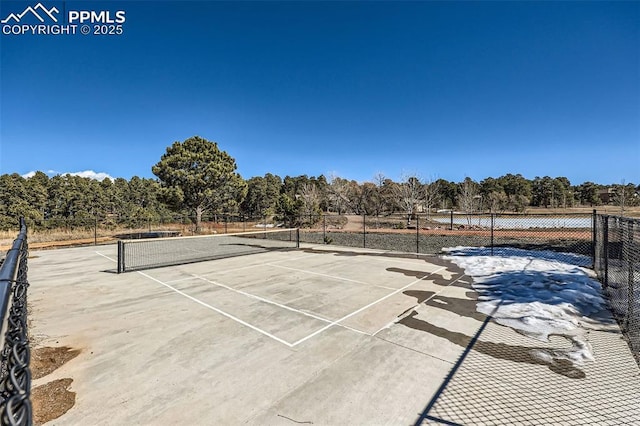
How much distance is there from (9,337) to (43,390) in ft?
10.2

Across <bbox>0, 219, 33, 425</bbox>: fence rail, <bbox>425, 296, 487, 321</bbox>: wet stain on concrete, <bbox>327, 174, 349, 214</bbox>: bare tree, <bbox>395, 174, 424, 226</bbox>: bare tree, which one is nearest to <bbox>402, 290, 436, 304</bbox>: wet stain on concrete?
<bbox>425, 296, 487, 321</bbox>: wet stain on concrete

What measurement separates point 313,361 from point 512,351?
283cm

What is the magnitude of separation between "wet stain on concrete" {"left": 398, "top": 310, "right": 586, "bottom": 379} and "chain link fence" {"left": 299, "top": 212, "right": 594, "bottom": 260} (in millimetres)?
7877

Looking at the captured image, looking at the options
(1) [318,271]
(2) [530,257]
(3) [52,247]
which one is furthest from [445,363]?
(3) [52,247]

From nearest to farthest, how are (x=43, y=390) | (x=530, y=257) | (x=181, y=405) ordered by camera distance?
(x=181, y=405), (x=43, y=390), (x=530, y=257)

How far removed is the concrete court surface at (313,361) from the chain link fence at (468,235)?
24.7 feet

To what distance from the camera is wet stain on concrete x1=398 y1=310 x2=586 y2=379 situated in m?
3.77

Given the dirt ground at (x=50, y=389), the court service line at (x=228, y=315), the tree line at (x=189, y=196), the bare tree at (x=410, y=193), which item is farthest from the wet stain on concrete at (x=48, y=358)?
the bare tree at (x=410, y=193)

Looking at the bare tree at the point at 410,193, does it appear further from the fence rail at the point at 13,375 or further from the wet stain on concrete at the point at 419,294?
the fence rail at the point at 13,375

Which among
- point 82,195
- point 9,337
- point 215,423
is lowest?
point 215,423

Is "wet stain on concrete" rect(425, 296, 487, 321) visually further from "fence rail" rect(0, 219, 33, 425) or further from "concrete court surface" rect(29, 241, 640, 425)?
"fence rail" rect(0, 219, 33, 425)

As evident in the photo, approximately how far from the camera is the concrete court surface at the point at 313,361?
3.04 m

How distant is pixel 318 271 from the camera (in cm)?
991

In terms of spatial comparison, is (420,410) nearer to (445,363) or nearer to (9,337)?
(445,363)
